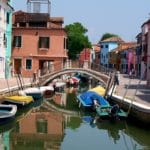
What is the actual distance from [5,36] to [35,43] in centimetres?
551

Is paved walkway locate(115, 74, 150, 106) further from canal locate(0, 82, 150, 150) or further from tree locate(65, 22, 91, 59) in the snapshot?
tree locate(65, 22, 91, 59)

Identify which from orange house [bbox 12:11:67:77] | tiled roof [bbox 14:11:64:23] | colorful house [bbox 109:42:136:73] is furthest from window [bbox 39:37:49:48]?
colorful house [bbox 109:42:136:73]

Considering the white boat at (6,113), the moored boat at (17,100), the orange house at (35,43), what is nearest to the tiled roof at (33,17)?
the orange house at (35,43)

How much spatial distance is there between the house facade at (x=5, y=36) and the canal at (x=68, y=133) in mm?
16063

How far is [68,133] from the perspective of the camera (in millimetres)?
23781

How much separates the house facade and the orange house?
8.12ft

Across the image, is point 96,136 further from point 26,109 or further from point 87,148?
point 26,109

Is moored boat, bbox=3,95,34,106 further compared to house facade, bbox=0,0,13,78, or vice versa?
house facade, bbox=0,0,13,78

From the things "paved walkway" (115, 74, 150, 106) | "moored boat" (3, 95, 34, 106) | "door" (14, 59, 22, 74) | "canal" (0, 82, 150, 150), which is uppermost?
"door" (14, 59, 22, 74)

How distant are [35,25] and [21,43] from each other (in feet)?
8.32

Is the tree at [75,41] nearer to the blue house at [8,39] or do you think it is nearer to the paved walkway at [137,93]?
the blue house at [8,39]

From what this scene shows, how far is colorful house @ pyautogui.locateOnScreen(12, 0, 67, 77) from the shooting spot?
52.8m

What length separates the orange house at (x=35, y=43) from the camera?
52.8 meters

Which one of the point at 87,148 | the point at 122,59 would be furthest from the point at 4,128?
the point at 122,59
